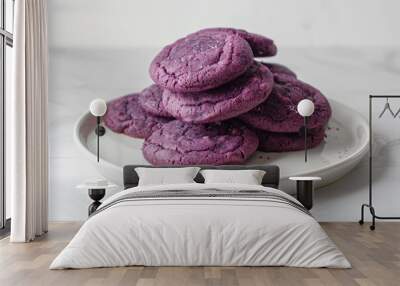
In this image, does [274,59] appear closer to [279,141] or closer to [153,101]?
[279,141]

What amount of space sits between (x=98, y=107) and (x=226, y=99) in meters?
1.49

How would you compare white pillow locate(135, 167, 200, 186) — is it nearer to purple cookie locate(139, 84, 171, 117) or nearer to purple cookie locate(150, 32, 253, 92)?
purple cookie locate(139, 84, 171, 117)

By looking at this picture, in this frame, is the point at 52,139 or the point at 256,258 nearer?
the point at 256,258

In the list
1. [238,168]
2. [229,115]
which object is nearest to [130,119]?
[229,115]

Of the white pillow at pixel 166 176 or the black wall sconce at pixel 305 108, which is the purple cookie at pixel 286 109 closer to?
the black wall sconce at pixel 305 108

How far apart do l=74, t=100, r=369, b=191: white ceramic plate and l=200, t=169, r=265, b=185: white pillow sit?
0.51 m

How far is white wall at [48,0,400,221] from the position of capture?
680cm

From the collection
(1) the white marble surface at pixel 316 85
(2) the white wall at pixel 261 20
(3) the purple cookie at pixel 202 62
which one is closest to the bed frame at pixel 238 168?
(1) the white marble surface at pixel 316 85

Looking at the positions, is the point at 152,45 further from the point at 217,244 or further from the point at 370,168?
the point at 217,244

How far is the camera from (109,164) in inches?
264

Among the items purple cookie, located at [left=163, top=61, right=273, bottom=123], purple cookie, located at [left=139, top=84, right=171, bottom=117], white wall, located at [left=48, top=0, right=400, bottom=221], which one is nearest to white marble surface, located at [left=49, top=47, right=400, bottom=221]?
white wall, located at [left=48, top=0, right=400, bottom=221]

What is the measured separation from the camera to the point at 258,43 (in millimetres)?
6598

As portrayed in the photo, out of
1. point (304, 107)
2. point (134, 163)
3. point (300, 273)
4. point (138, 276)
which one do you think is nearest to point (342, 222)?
point (304, 107)

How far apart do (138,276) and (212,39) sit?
3.36 metres
